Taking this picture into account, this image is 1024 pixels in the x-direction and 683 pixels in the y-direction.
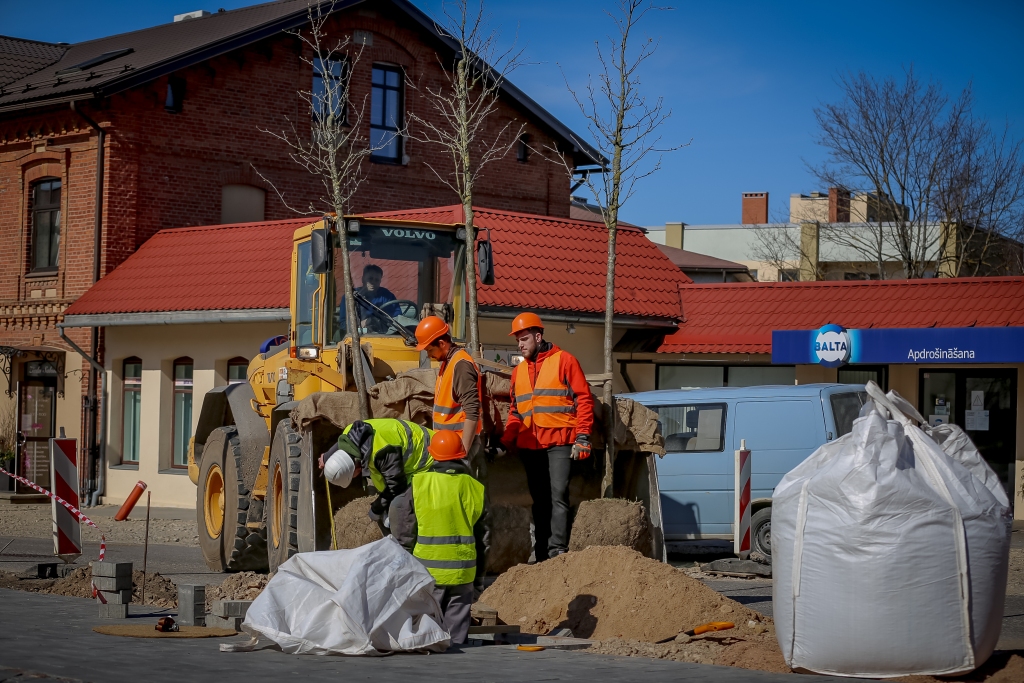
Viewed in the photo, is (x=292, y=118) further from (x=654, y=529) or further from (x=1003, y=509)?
(x=1003, y=509)

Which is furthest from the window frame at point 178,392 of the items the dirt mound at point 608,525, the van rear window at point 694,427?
the dirt mound at point 608,525

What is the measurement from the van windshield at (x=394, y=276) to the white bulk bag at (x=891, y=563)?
518 centimetres

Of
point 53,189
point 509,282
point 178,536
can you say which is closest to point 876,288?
point 509,282

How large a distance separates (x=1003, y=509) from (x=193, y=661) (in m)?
4.52

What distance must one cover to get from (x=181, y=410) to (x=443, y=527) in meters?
16.6

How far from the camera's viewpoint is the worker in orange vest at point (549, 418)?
10117 millimetres

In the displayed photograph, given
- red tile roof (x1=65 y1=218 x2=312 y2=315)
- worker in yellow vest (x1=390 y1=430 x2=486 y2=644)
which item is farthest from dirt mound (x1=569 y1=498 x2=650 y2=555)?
red tile roof (x1=65 y1=218 x2=312 y2=315)

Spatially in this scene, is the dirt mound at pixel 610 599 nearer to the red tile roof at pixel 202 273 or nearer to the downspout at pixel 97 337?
the red tile roof at pixel 202 273

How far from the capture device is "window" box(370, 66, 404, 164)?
27.4 metres

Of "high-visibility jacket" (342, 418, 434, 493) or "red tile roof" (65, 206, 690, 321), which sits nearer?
"high-visibility jacket" (342, 418, 434, 493)

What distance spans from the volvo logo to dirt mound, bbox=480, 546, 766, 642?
11.1m

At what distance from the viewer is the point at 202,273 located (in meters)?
22.6

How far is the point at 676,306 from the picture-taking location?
2266cm

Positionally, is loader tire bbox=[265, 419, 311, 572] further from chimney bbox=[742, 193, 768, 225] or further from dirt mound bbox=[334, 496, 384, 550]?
chimney bbox=[742, 193, 768, 225]
